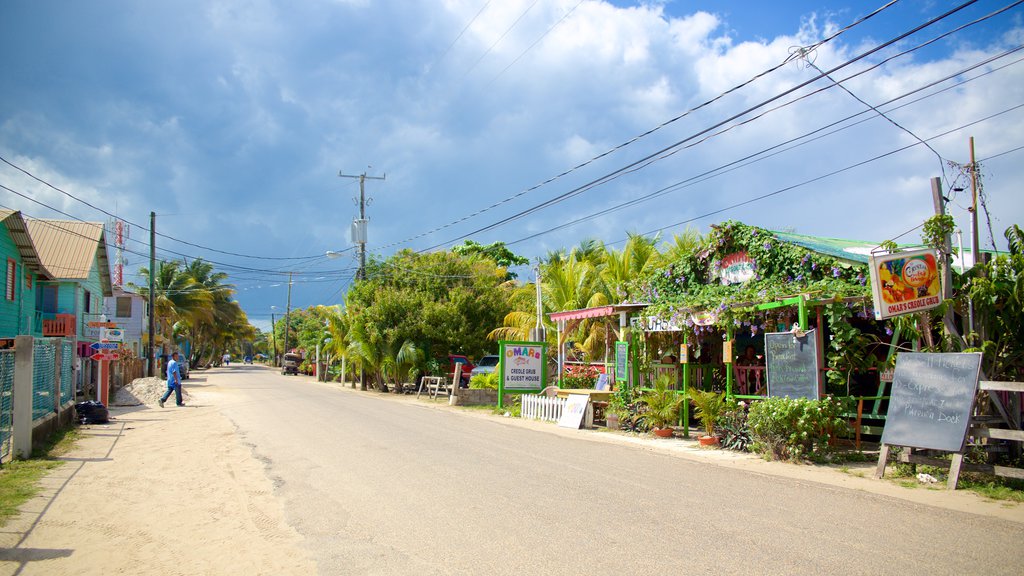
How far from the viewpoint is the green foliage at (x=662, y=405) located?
14.5m

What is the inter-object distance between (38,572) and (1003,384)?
10.5 m

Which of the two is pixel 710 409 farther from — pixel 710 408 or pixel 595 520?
pixel 595 520

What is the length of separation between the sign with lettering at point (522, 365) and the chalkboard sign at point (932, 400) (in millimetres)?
12667

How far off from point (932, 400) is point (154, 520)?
9711mm

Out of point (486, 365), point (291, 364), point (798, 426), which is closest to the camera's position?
point (798, 426)

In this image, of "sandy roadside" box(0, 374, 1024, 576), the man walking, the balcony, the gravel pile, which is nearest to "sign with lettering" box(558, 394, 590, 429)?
"sandy roadside" box(0, 374, 1024, 576)

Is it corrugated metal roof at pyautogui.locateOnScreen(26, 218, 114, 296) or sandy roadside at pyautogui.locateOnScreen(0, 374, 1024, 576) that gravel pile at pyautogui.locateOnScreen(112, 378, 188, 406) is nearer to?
corrugated metal roof at pyautogui.locateOnScreen(26, 218, 114, 296)

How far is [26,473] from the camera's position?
9562mm

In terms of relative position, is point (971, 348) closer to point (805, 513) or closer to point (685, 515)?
point (805, 513)

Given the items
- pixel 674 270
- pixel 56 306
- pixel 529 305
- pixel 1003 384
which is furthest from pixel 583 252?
pixel 1003 384

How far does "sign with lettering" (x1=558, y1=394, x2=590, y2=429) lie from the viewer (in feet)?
54.6

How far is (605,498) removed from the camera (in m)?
7.98

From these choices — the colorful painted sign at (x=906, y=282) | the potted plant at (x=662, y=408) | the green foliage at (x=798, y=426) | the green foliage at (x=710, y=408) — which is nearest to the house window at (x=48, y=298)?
the potted plant at (x=662, y=408)

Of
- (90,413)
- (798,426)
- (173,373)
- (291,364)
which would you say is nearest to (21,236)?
(173,373)
